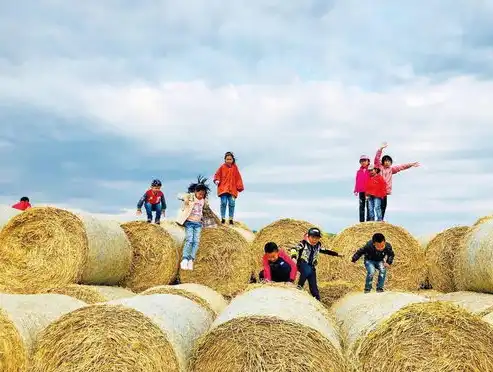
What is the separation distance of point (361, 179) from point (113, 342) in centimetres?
1013

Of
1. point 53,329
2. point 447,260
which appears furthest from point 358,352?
point 447,260

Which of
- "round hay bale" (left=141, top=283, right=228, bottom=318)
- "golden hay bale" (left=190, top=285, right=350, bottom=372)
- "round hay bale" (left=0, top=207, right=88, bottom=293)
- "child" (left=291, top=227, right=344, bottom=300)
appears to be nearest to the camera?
"golden hay bale" (left=190, top=285, right=350, bottom=372)

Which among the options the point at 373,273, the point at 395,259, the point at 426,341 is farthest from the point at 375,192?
the point at 426,341

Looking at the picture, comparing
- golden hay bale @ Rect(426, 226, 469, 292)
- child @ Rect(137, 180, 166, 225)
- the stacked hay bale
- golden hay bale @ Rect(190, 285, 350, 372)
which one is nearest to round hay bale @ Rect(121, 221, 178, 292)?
child @ Rect(137, 180, 166, 225)

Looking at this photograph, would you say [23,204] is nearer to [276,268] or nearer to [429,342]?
[276,268]

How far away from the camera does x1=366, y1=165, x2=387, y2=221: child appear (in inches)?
621

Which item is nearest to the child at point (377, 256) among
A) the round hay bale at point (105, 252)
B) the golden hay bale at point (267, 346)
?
the round hay bale at point (105, 252)

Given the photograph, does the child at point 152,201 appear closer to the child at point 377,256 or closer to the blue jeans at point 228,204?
the blue jeans at point 228,204

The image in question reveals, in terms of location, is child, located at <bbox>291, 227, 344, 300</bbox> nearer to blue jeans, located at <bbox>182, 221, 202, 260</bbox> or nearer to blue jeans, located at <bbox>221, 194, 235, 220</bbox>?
blue jeans, located at <bbox>182, 221, 202, 260</bbox>

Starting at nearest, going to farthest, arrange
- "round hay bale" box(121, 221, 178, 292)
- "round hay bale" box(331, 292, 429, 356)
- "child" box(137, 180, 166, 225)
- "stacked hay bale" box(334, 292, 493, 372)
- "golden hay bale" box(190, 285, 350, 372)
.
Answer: "golden hay bale" box(190, 285, 350, 372) → "stacked hay bale" box(334, 292, 493, 372) → "round hay bale" box(331, 292, 429, 356) → "round hay bale" box(121, 221, 178, 292) → "child" box(137, 180, 166, 225)

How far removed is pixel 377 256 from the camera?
40.0 feet

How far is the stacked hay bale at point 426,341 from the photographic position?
6.87 meters

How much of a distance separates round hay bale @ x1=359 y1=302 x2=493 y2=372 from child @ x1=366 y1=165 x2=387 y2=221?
28.9ft

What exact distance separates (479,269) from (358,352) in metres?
5.67
